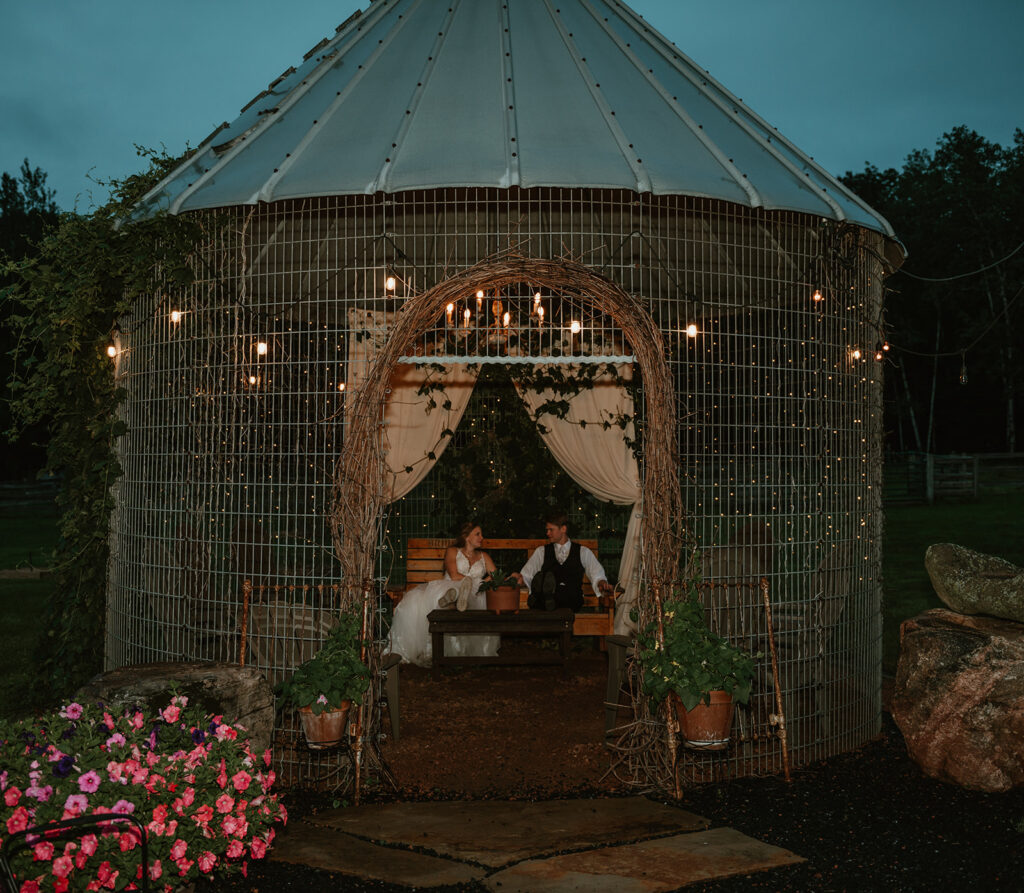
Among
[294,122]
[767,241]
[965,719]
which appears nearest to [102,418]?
[294,122]

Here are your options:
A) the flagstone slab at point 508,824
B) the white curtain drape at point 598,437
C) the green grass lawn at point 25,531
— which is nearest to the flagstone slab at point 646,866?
the flagstone slab at point 508,824

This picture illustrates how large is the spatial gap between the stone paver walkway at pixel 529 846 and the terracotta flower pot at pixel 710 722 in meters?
0.39

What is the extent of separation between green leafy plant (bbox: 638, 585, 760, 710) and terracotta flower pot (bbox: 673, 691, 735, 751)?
5cm

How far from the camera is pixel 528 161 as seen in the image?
251 inches

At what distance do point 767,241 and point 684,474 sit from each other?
2023mm

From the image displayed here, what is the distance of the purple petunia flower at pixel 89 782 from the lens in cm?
375

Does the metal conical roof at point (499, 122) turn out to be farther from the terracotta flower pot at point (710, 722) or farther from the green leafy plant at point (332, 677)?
the terracotta flower pot at point (710, 722)

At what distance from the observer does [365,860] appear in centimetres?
491

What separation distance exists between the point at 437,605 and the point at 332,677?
4337 millimetres

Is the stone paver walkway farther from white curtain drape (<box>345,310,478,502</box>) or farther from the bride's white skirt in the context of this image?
white curtain drape (<box>345,310,478,502</box>)

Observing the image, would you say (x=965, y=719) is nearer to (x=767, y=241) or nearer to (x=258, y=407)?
(x=767, y=241)

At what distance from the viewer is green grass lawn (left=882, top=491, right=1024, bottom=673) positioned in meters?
13.4

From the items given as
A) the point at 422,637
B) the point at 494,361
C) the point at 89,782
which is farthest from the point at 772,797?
the point at 422,637

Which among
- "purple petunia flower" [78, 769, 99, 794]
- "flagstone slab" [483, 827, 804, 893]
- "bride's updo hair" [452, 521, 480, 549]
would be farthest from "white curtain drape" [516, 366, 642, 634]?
"purple petunia flower" [78, 769, 99, 794]
